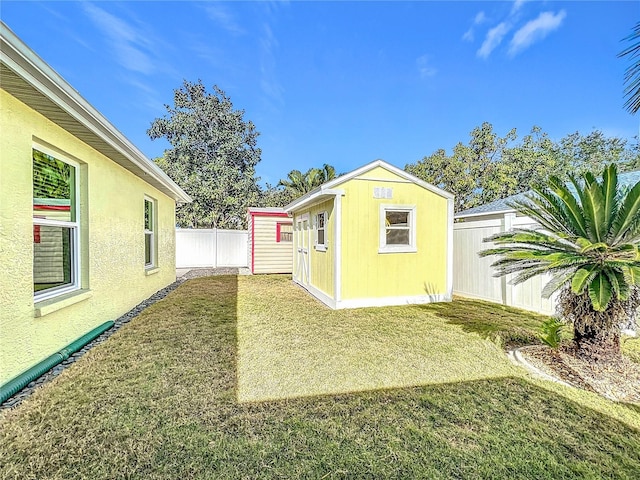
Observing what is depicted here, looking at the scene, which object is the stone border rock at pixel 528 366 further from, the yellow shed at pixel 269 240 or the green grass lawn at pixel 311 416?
the yellow shed at pixel 269 240

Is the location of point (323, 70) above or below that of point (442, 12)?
above

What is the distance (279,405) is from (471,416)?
1.69 meters

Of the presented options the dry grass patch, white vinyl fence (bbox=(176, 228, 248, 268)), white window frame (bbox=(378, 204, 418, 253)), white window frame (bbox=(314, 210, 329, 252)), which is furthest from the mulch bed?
white vinyl fence (bbox=(176, 228, 248, 268))

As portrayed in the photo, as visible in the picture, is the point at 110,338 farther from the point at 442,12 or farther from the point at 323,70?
the point at 323,70

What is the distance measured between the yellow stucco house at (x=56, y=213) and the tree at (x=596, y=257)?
5.42m

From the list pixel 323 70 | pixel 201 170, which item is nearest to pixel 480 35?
pixel 323 70

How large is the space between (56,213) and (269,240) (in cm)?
915

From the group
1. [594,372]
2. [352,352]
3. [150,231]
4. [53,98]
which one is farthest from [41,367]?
[594,372]

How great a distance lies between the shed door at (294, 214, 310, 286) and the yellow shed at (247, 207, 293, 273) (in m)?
2.63

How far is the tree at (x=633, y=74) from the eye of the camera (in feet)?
8.36

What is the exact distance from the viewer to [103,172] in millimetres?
5043

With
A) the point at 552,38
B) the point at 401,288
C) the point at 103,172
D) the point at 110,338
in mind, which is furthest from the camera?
the point at 552,38

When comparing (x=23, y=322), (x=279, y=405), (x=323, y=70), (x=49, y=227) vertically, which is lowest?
(x=279, y=405)

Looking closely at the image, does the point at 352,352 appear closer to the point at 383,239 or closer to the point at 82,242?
the point at 383,239
